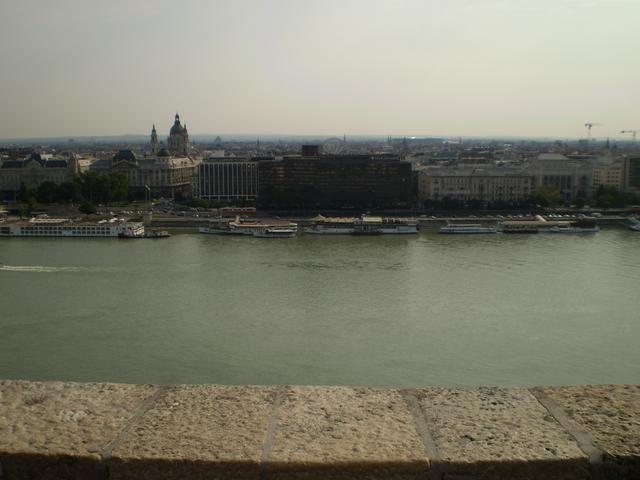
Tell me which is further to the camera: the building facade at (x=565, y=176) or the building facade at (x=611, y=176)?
the building facade at (x=565, y=176)

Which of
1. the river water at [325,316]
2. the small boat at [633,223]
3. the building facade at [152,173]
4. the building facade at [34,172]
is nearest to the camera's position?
the river water at [325,316]

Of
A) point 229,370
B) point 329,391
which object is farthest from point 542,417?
point 229,370

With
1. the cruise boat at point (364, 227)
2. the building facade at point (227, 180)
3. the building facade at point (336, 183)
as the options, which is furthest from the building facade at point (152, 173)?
the cruise boat at point (364, 227)

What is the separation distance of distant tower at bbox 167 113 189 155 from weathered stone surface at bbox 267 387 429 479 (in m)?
30.9

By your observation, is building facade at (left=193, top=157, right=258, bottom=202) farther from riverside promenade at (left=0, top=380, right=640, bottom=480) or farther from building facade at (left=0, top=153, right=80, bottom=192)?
riverside promenade at (left=0, top=380, right=640, bottom=480)

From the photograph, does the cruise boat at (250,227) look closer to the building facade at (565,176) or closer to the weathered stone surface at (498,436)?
the building facade at (565,176)

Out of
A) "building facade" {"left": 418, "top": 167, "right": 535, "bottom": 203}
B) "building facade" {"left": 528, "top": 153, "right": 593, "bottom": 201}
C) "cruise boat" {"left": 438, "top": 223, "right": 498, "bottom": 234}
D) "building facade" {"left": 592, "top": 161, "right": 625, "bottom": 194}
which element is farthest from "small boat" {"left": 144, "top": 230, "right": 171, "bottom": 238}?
"building facade" {"left": 592, "top": 161, "right": 625, "bottom": 194}

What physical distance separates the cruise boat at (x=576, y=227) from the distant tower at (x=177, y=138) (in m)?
20.4

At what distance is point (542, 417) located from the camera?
2.47 feet

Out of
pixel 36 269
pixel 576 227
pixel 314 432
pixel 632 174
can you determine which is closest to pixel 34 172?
pixel 36 269

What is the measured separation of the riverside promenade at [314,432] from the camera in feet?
2.17

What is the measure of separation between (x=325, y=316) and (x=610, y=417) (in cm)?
533

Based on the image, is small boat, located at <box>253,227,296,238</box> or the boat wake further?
small boat, located at <box>253,227,296,238</box>

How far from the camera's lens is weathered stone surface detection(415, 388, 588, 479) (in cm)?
66
